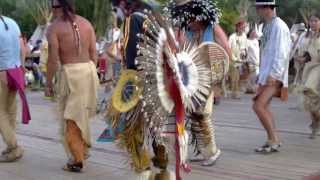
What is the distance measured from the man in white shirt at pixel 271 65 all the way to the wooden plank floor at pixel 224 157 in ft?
1.47

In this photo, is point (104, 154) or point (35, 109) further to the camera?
point (35, 109)

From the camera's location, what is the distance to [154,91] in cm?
A: 439

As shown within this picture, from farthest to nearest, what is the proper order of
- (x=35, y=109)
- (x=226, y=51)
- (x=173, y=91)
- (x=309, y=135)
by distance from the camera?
(x=35, y=109)
(x=309, y=135)
(x=226, y=51)
(x=173, y=91)

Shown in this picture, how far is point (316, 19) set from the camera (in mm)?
8461

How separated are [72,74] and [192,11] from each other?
1383 millimetres

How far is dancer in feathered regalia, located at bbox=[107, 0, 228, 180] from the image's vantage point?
14.3ft

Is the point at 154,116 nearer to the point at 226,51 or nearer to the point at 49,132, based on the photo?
the point at 226,51

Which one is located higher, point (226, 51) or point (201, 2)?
point (201, 2)

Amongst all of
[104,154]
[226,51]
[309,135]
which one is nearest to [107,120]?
[226,51]

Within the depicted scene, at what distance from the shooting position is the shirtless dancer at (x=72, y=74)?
6.08 metres

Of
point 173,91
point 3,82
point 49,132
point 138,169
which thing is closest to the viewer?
point 173,91

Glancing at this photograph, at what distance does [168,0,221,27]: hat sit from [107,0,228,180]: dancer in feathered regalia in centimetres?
127

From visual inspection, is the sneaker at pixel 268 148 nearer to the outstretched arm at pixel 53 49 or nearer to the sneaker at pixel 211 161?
the sneaker at pixel 211 161

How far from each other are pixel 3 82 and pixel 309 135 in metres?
4.11
